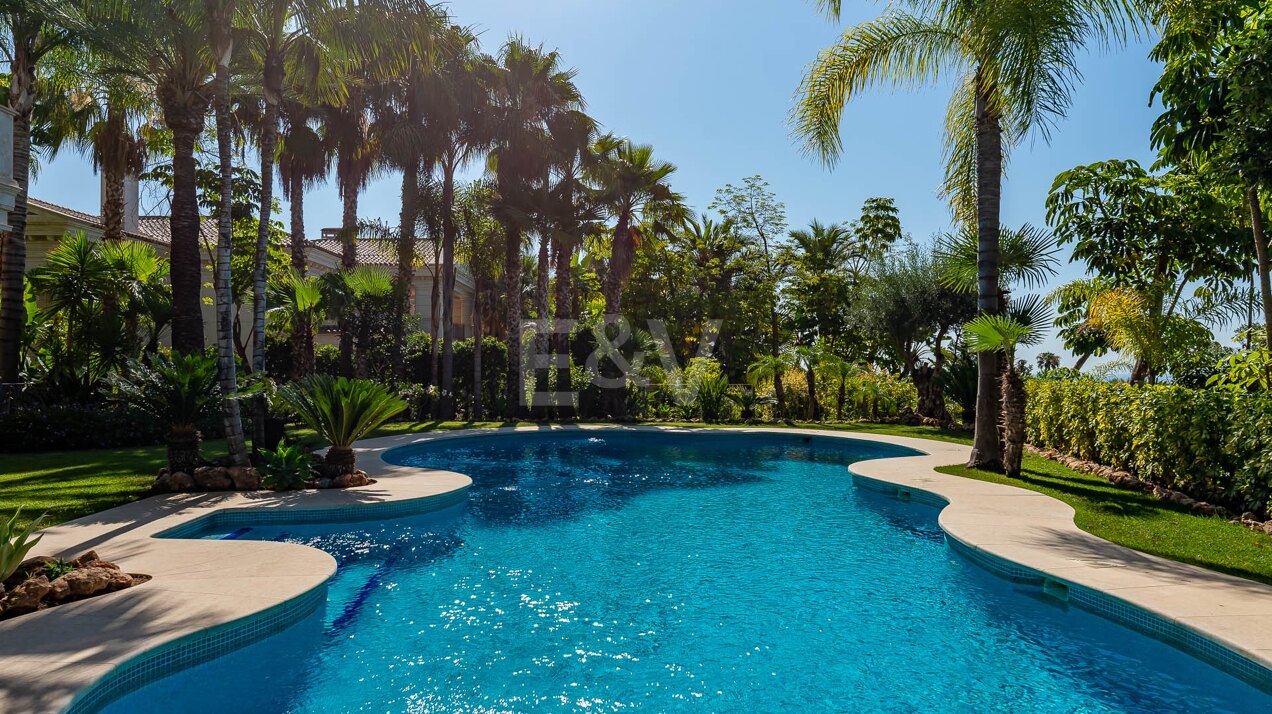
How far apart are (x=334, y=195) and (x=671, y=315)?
42.8ft

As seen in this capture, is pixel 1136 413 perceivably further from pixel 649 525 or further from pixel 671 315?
pixel 671 315

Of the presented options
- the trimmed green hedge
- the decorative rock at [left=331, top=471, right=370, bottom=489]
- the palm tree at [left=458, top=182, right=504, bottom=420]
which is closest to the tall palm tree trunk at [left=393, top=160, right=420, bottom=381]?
the palm tree at [left=458, top=182, right=504, bottom=420]

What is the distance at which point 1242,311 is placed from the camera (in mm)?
15883

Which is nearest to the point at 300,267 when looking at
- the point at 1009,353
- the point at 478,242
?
the point at 478,242

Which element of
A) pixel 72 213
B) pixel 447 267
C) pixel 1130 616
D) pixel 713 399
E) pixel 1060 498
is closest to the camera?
pixel 1130 616

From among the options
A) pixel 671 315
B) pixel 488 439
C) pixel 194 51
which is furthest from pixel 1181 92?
pixel 671 315

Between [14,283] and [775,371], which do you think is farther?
[775,371]

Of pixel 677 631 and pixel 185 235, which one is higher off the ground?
pixel 185 235

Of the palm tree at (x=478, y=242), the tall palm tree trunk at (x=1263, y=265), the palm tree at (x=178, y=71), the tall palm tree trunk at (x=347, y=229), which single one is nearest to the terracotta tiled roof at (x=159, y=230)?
the tall palm tree trunk at (x=347, y=229)

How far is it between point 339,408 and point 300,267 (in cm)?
1132

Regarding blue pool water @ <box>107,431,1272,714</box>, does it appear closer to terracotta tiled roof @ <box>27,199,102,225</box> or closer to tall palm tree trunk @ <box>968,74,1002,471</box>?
tall palm tree trunk @ <box>968,74,1002,471</box>

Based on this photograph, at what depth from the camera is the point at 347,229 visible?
65.4ft

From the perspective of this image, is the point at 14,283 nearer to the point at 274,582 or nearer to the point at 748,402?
the point at 274,582

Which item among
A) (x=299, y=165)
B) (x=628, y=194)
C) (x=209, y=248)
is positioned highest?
(x=628, y=194)
